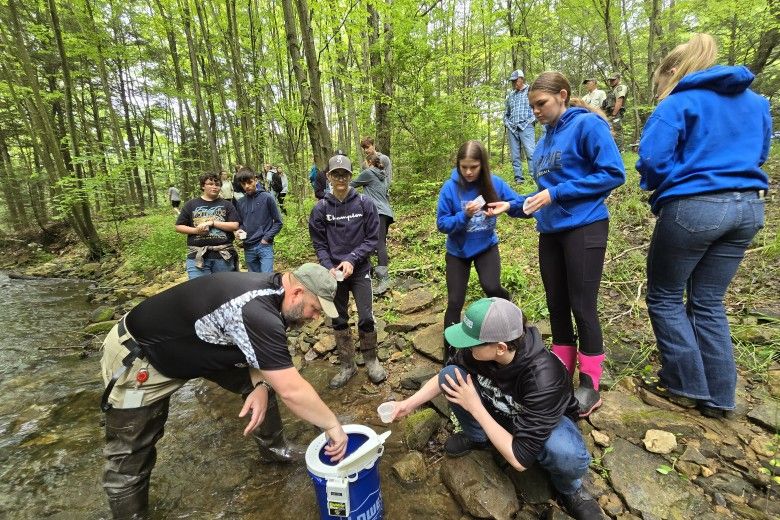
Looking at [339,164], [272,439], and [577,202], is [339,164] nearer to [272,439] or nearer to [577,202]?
[577,202]

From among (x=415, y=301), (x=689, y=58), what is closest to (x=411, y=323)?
(x=415, y=301)

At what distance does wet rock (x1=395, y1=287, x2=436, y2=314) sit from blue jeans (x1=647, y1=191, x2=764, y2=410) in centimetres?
307

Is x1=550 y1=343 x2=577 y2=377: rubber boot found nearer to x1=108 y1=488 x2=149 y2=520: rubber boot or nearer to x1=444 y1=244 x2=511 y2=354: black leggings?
x1=444 y1=244 x2=511 y2=354: black leggings

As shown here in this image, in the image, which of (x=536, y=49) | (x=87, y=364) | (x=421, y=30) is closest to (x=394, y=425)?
(x=87, y=364)

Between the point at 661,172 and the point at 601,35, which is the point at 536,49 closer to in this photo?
the point at 601,35

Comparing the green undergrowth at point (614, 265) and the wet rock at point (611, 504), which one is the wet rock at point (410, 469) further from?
the green undergrowth at point (614, 265)

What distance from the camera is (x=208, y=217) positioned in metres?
5.19

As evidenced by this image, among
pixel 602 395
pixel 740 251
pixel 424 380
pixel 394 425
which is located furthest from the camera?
pixel 424 380

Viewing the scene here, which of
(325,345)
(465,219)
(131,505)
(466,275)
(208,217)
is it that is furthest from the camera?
(208,217)

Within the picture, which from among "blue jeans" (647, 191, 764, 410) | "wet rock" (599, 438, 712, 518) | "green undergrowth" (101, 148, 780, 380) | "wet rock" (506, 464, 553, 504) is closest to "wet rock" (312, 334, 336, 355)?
"green undergrowth" (101, 148, 780, 380)

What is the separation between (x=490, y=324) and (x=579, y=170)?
4.43 feet

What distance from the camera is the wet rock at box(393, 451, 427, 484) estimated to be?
2.71 metres

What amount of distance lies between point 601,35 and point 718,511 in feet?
72.8

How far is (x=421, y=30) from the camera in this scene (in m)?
8.91
